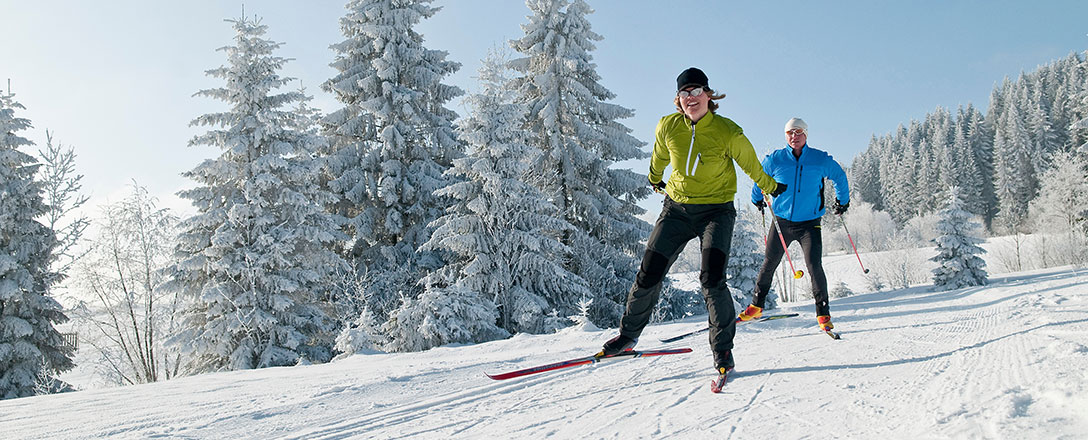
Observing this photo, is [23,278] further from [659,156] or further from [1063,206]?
[1063,206]

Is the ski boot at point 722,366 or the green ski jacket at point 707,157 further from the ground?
the green ski jacket at point 707,157

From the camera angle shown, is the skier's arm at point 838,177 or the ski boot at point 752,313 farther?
the ski boot at point 752,313

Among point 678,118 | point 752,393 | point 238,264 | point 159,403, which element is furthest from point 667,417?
point 238,264

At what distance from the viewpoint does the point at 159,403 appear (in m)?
3.46

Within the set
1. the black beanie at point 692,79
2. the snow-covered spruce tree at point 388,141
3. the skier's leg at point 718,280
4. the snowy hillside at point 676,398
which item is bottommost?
the snowy hillside at point 676,398

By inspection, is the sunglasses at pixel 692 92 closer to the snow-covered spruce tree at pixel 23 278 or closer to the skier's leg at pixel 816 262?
the skier's leg at pixel 816 262

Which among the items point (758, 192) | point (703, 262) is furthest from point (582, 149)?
point (703, 262)

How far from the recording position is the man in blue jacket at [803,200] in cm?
486

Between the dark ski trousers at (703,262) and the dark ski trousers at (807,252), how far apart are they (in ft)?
5.57

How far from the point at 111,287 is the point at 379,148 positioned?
11.3 metres

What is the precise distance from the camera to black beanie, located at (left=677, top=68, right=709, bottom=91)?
329 centimetres

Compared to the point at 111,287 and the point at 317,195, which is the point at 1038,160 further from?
the point at 111,287

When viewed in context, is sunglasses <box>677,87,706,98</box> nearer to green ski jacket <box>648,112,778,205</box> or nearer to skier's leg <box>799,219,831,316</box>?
green ski jacket <box>648,112,778,205</box>

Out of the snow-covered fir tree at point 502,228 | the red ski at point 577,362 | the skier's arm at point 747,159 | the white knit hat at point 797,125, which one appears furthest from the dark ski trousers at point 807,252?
the snow-covered fir tree at point 502,228
